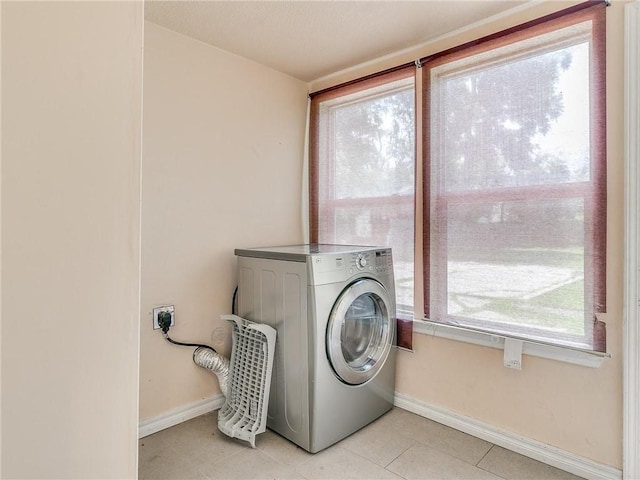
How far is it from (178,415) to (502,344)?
6.07ft

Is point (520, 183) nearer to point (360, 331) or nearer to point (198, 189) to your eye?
point (360, 331)

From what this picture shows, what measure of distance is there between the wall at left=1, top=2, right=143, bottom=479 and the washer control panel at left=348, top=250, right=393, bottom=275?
1.33 m

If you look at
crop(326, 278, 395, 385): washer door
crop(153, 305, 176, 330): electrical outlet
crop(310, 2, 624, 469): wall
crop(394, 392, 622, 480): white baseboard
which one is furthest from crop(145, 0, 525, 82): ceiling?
crop(394, 392, 622, 480): white baseboard

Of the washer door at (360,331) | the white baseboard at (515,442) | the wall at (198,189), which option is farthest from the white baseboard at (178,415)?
the white baseboard at (515,442)

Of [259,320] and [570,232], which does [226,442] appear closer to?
[259,320]

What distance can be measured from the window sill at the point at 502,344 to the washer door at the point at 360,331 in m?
0.23

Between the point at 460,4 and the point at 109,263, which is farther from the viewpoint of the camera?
the point at 460,4

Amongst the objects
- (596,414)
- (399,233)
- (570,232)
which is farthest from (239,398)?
(570,232)

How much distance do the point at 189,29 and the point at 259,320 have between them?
5.60 ft

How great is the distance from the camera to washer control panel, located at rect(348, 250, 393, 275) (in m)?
1.96

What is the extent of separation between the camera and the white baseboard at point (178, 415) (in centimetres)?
200

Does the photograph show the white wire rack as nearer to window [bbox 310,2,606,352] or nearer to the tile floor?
the tile floor

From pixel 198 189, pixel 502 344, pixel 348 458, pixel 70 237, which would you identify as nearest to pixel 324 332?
pixel 348 458

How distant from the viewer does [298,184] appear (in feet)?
9.23
